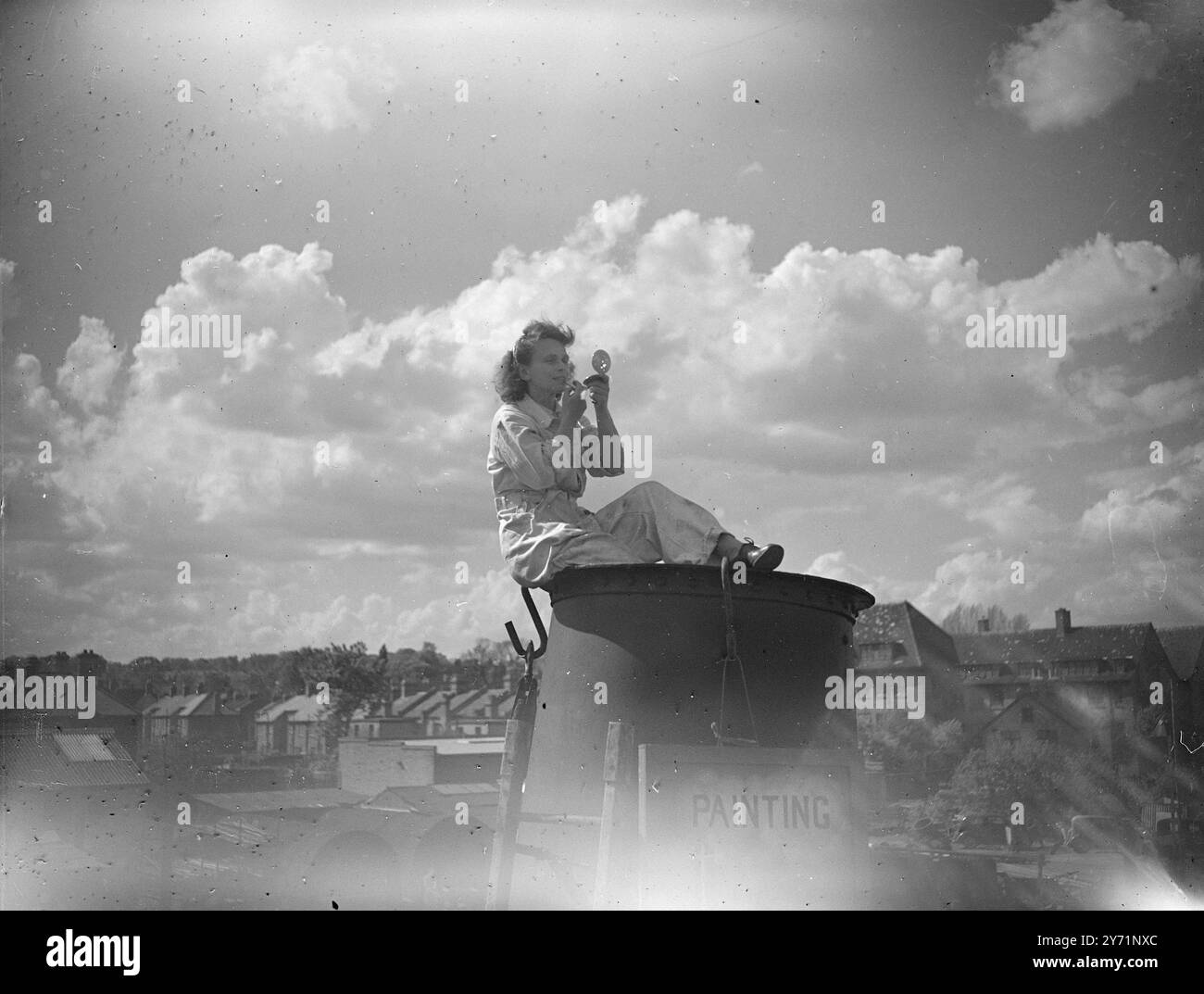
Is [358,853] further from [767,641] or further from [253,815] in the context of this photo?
[767,641]

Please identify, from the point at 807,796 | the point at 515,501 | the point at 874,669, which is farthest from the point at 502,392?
the point at 874,669

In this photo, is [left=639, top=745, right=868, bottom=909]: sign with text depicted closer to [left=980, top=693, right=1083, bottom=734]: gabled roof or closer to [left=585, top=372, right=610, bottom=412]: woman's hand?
[left=585, top=372, right=610, bottom=412]: woman's hand

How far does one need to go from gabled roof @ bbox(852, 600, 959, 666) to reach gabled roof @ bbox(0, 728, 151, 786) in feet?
17.0

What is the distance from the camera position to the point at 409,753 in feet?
18.2

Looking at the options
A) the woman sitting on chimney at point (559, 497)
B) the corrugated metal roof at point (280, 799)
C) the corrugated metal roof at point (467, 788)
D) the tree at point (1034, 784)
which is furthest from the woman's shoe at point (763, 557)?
the tree at point (1034, 784)

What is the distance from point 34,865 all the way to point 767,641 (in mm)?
3372

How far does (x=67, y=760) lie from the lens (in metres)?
5.08

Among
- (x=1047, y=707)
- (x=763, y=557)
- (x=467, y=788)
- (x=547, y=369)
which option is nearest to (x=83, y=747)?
(x=467, y=788)

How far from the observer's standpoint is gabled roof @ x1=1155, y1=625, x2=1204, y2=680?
6105 millimetres

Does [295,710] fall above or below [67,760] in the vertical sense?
above

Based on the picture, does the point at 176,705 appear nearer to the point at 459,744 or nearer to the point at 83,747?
the point at 83,747

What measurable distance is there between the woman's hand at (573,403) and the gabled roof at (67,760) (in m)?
2.76

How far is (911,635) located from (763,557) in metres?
6.07

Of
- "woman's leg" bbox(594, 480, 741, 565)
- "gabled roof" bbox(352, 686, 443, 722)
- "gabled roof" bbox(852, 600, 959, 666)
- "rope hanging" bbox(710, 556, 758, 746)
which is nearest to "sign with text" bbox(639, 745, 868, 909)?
"rope hanging" bbox(710, 556, 758, 746)
